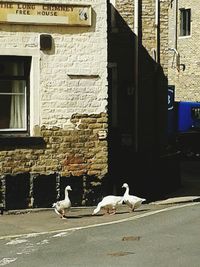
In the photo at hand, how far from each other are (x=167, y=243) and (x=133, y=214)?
3.79 metres

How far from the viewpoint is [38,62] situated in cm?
1533

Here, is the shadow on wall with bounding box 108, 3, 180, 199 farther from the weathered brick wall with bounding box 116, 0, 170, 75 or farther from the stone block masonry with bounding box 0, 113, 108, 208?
the stone block masonry with bounding box 0, 113, 108, 208

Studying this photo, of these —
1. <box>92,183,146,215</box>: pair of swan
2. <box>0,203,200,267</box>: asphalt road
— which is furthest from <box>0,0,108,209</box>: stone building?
<box>0,203,200,267</box>: asphalt road

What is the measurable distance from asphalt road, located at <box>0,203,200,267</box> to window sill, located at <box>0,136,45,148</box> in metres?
2.87

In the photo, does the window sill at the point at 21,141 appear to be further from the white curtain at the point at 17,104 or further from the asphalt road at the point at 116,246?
the asphalt road at the point at 116,246

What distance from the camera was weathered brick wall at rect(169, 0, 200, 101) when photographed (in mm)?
39541

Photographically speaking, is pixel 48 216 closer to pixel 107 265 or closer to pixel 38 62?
pixel 38 62

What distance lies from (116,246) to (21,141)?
5001mm

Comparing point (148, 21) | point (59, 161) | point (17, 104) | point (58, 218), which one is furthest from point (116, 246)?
point (148, 21)

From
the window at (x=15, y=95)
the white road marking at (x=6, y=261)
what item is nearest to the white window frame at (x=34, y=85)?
the window at (x=15, y=95)

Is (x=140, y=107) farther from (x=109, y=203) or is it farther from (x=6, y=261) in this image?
(x=6, y=261)

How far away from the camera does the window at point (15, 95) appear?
50.5 feet

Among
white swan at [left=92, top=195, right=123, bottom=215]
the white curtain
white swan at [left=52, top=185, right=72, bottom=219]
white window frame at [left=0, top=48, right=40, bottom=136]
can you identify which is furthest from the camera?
the white curtain

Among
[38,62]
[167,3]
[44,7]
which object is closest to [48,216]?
[38,62]
